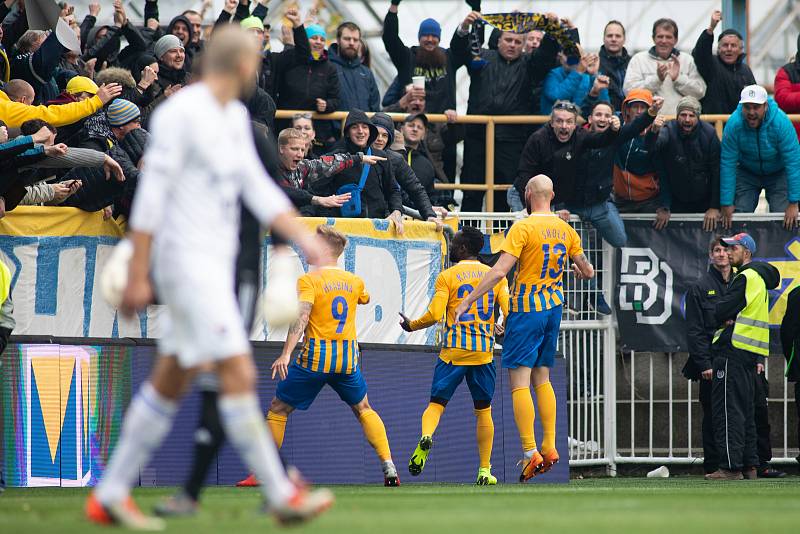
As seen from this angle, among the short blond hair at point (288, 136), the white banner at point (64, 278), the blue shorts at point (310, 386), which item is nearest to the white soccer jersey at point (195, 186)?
the blue shorts at point (310, 386)

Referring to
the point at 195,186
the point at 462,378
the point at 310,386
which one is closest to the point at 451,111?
the point at 462,378

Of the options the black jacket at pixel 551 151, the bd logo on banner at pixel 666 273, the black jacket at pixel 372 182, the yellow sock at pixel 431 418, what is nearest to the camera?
the yellow sock at pixel 431 418

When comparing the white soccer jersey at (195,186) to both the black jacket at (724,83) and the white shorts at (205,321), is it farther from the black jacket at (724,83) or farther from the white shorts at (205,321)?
the black jacket at (724,83)

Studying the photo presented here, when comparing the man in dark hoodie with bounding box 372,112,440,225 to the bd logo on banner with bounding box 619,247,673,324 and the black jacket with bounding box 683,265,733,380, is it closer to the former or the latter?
the bd logo on banner with bounding box 619,247,673,324

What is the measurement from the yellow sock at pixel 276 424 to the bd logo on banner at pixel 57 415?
156 centimetres

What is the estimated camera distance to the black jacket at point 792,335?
14695mm

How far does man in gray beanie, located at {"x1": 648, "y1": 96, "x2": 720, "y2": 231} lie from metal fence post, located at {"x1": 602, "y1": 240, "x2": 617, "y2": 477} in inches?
37.0

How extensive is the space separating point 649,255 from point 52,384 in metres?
7.50

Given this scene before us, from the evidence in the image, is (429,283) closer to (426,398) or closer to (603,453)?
(426,398)

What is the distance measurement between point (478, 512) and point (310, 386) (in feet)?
15.0

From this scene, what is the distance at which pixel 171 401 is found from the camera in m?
6.12

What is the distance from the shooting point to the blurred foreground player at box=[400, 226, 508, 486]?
12.1 metres

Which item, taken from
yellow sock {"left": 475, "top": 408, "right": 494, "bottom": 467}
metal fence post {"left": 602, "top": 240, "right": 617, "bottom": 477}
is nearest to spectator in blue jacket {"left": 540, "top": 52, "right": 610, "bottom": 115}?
metal fence post {"left": 602, "top": 240, "right": 617, "bottom": 477}

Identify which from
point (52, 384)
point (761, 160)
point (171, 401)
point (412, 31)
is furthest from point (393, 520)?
point (412, 31)
